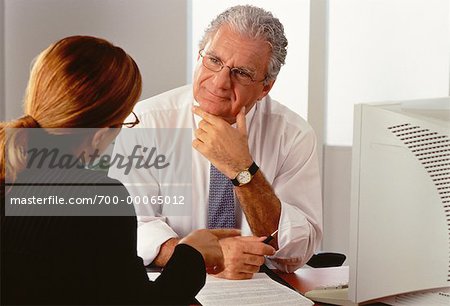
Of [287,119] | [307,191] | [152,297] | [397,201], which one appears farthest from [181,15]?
[152,297]

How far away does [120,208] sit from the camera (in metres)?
0.73

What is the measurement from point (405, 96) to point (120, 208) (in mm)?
1703

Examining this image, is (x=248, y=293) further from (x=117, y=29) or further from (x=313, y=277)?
(x=117, y=29)

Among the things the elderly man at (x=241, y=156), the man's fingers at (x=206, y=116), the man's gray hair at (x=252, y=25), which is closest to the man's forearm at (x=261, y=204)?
the elderly man at (x=241, y=156)

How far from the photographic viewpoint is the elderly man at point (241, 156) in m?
1.21

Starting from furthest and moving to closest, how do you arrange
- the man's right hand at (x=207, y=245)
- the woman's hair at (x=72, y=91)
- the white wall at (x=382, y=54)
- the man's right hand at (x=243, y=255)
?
the white wall at (x=382, y=54), the man's right hand at (x=243, y=255), the man's right hand at (x=207, y=245), the woman's hair at (x=72, y=91)

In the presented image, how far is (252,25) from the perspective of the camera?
129 centimetres

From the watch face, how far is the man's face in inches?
5.7

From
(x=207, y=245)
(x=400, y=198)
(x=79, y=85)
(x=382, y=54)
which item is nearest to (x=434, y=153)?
(x=400, y=198)

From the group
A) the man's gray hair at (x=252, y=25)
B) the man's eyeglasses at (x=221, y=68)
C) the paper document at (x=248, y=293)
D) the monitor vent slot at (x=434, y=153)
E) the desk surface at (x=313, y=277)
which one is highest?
the man's gray hair at (x=252, y=25)

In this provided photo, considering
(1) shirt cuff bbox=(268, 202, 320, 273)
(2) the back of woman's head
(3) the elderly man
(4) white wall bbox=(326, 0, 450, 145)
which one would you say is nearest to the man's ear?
→ (3) the elderly man

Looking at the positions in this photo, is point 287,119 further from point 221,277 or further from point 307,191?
point 221,277

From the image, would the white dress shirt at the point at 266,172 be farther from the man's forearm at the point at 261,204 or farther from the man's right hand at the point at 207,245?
the man's right hand at the point at 207,245

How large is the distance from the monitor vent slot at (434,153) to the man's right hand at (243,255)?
1.14 feet
